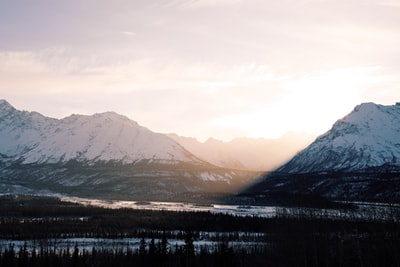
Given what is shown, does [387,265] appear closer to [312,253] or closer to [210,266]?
[312,253]

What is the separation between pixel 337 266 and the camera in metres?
160

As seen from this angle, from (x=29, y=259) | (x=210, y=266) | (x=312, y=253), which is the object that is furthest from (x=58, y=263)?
(x=312, y=253)

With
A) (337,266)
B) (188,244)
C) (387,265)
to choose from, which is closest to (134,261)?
(188,244)

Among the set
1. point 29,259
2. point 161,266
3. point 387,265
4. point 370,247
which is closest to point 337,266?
point 387,265

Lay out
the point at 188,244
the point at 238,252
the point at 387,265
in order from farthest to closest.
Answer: the point at 238,252 < the point at 188,244 < the point at 387,265

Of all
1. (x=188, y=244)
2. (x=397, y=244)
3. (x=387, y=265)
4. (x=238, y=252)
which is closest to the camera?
(x=387, y=265)

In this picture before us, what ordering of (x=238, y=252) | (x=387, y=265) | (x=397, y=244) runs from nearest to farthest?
(x=387, y=265)
(x=397, y=244)
(x=238, y=252)

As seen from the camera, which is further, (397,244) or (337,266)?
(397,244)

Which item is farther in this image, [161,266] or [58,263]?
[58,263]

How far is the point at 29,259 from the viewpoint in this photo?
573 ft

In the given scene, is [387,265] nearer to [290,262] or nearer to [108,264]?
[290,262]

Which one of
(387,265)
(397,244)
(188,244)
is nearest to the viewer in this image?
(387,265)

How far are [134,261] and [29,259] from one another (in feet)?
108

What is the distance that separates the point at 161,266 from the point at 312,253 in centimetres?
4955
